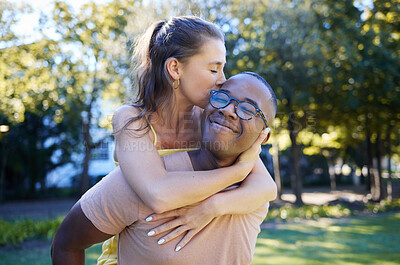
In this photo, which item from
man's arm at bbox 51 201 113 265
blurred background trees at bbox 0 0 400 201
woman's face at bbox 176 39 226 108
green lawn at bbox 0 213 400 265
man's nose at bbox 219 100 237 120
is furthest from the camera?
blurred background trees at bbox 0 0 400 201

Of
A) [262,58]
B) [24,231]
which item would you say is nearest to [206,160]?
[24,231]

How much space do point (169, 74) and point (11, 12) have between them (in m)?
11.3

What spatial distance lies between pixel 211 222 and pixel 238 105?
23.9 inches

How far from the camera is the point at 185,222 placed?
172cm

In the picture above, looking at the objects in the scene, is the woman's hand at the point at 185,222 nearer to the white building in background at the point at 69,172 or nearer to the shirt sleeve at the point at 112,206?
the shirt sleeve at the point at 112,206

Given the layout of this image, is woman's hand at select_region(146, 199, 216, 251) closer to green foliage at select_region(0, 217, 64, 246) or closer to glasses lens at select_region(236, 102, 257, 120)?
glasses lens at select_region(236, 102, 257, 120)

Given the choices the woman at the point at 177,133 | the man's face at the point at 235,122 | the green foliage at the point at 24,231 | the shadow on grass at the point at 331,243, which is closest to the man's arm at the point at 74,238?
the woman at the point at 177,133

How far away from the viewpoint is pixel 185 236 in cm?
170

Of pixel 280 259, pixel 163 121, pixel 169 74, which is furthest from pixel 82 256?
pixel 280 259

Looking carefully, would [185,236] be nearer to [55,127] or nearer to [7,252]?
[7,252]

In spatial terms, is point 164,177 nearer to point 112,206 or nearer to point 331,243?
point 112,206

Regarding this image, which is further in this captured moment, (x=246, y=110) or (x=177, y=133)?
(x=177, y=133)

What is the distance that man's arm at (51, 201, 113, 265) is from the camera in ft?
5.84

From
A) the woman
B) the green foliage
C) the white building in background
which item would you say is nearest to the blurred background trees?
the green foliage
